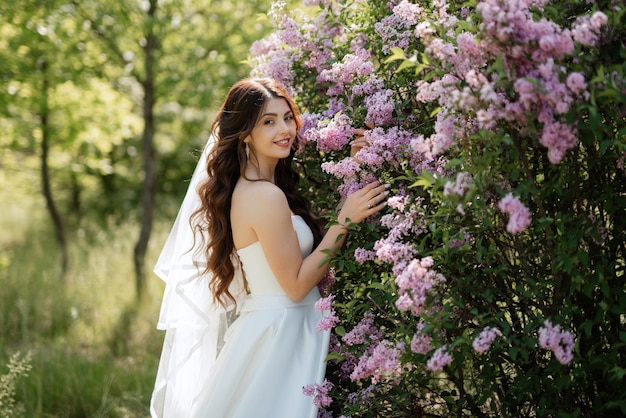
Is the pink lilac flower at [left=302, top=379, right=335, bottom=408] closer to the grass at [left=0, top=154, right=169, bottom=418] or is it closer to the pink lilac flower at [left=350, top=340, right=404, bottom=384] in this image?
the pink lilac flower at [left=350, top=340, right=404, bottom=384]

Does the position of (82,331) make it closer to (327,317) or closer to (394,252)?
(327,317)

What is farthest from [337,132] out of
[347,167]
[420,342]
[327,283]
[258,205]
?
[420,342]

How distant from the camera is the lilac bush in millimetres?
2408

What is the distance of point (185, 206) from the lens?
4.20 meters

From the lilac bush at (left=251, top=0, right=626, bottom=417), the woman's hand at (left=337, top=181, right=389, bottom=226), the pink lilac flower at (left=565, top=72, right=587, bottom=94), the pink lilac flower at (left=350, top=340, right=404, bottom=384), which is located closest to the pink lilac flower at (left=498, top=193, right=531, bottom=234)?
the lilac bush at (left=251, top=0, right=626, bottom=417)

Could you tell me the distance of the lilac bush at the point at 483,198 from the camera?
241 cm

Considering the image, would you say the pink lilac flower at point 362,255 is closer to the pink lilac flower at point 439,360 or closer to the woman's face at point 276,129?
the pink lilac flower at point 439,360

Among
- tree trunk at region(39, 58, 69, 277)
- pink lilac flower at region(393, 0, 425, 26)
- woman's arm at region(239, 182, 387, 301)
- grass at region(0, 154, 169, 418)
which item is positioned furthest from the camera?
tree trunk at region(39, 58, 69, 277)

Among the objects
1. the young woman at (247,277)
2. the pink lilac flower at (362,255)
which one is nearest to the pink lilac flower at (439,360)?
the pink lilac flower at (362,255)

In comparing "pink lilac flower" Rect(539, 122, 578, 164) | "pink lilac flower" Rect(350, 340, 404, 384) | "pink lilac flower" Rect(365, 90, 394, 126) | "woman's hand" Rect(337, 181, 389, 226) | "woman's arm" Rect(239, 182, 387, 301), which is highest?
"pink lilac flower" Rect(365, 90, 394, 126)

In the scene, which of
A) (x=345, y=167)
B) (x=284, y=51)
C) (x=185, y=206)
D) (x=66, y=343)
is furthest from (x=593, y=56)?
(x=66, y=343)

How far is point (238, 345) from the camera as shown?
3811mm

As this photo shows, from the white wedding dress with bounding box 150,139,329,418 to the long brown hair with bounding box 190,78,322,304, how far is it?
0.10 m

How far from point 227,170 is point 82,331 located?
13.1 ft
